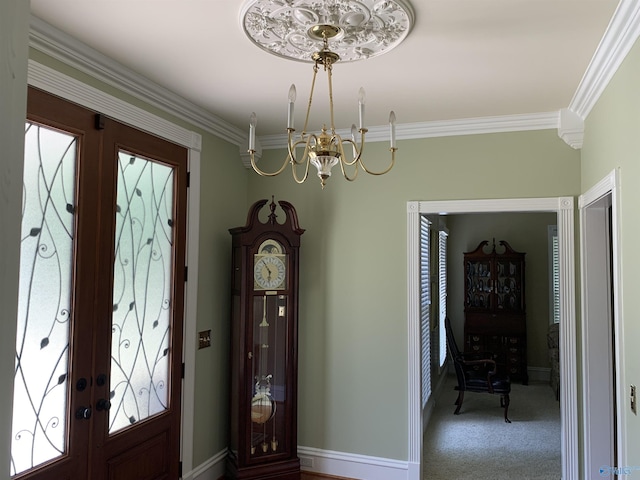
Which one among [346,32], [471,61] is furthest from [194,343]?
[471,61]

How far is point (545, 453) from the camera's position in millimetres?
4109

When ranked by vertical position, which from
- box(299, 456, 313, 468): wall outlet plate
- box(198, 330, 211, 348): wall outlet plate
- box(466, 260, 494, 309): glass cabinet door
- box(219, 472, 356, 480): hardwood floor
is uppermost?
box(466, 260, 494, 309): glass cabinet door

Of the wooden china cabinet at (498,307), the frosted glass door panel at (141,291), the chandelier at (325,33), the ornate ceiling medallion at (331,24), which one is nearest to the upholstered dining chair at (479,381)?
the wooden china cabinet at (498,307)

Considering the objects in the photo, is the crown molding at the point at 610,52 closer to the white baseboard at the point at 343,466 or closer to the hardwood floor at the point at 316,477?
the white baseboard at the point at 343,466

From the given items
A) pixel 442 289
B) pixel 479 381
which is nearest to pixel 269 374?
pixel 479 381

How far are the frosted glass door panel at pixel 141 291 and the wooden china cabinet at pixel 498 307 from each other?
4647 millimetres

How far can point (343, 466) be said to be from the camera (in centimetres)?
365

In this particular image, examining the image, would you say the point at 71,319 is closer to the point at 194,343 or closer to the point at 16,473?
the point at 16,473

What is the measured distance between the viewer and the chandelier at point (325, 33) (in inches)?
74.0

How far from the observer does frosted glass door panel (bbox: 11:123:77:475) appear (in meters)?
2.11

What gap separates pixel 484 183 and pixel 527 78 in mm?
930

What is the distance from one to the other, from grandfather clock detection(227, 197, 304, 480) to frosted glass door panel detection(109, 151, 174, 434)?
0.54m

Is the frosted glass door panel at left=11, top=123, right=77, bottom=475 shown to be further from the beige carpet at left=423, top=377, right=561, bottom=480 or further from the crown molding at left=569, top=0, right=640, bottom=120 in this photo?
the beige carpet at left=423, top=377, right=561, bottom=480

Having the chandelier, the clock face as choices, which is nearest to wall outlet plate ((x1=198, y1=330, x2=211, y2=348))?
the clock face
